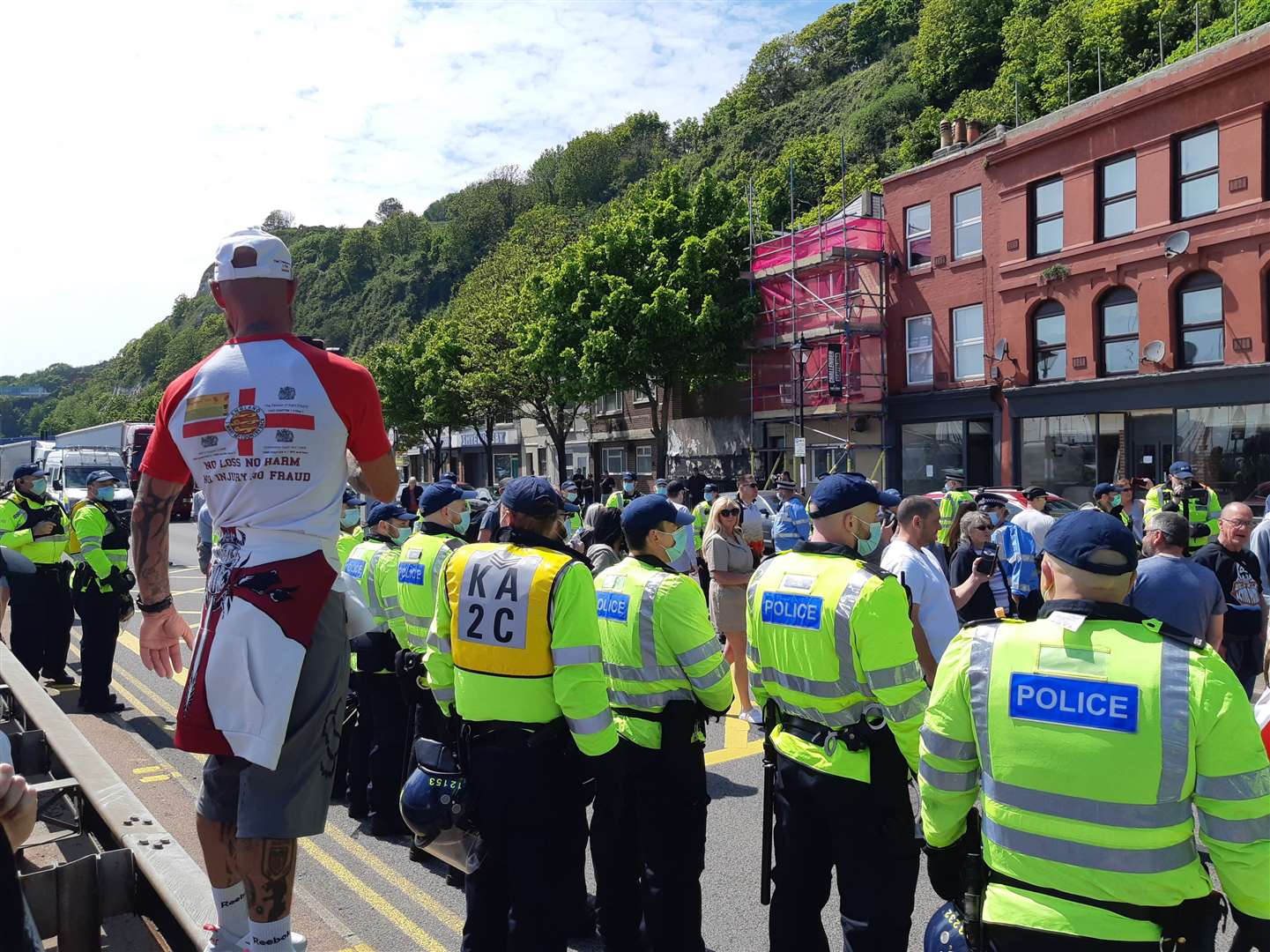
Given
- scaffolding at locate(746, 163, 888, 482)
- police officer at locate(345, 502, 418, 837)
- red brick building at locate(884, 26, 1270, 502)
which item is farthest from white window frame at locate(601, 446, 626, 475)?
police officer at locate(345, 502, 418, 837)

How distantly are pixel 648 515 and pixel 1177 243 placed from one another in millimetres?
19625

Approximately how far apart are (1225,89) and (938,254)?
296 inches

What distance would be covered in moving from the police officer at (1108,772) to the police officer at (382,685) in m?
3.96

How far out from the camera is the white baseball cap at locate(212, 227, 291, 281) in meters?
2.71

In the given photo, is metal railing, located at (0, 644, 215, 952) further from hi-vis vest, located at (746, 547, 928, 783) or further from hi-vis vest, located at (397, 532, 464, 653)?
hi-vis vest, located at (746, 547, 928, 783)

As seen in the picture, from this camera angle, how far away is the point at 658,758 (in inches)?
160

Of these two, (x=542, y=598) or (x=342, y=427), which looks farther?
(x=542, y=598)

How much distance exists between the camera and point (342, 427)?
265cm

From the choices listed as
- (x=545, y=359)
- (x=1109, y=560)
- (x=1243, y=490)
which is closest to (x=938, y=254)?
(x=1243, y=490)

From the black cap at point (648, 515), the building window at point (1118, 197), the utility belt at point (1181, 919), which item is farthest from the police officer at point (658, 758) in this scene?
the building window at point (1118, 197)

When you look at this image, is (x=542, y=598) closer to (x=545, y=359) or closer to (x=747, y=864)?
(x=747, y=864)

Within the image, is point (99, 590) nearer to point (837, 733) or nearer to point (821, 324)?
point (837, 733)

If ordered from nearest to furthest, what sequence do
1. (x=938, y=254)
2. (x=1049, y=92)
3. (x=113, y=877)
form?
(x=113, y=877) → (x=938, y=254) → (x=1049, y=92)

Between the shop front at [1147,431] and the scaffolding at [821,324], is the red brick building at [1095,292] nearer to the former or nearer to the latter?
the shop front at [1147,431]
